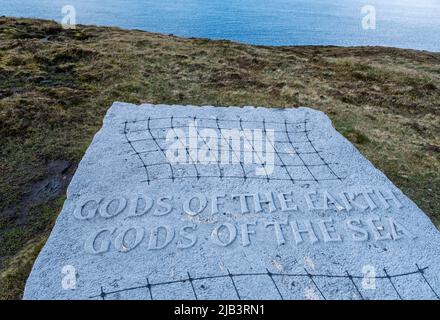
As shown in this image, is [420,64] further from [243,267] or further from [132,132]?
[243,267]

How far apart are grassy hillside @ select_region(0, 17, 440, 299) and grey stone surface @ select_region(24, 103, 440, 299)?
27.4 inches

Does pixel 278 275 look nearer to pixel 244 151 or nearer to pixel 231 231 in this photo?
pixel 231 231

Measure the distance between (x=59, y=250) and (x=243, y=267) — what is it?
183 centimetres

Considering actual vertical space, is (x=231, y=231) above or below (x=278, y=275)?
above

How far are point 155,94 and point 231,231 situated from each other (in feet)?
18.4

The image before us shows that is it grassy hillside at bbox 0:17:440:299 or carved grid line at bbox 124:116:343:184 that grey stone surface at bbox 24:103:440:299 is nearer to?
carved grid line at bbox 124:116:343:184

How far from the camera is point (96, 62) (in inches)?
436

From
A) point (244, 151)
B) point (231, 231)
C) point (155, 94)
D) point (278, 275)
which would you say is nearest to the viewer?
point (278, 275)

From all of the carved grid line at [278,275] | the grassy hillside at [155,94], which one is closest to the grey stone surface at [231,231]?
the carved grid line at [278,275]

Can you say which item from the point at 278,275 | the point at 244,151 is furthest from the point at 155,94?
the point at 278,275

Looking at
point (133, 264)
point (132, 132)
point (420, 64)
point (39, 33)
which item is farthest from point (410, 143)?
point (39, 33)

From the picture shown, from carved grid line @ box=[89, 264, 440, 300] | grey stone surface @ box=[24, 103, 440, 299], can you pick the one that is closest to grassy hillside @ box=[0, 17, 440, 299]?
grey stone surface @ box=[24, 103, 440, 299]

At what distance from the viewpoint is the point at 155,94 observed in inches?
367

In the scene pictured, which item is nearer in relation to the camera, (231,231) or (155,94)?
(231,231)
